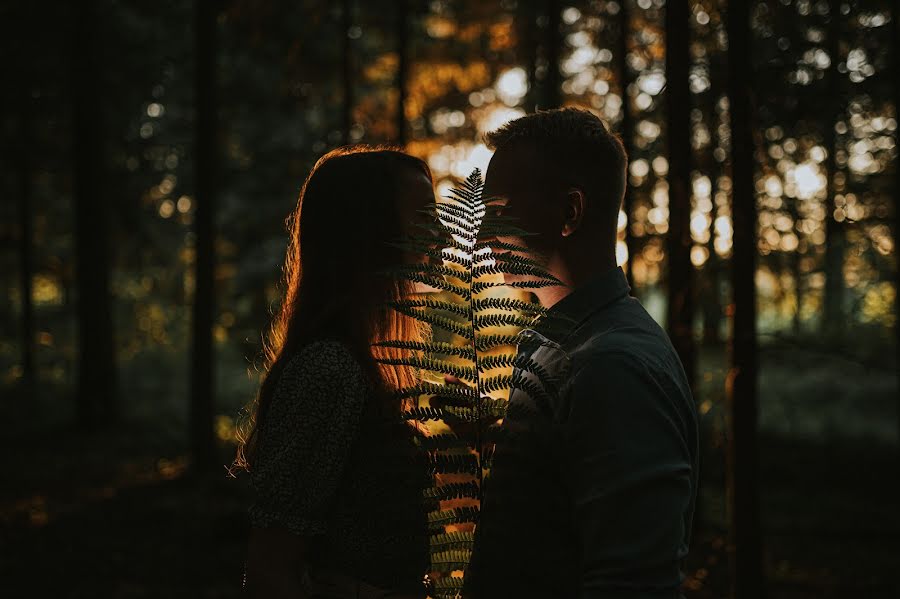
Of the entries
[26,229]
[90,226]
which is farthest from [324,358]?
[26,229]

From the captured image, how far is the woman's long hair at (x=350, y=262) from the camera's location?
2.29m

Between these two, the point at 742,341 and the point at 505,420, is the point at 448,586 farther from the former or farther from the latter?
the point at 742,341

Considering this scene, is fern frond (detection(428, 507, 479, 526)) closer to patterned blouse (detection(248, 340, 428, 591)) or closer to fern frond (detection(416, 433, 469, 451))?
patterned blouse (detection(248, 340, 428, 591))

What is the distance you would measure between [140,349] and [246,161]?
13.0 m

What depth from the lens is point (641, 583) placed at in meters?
1.62

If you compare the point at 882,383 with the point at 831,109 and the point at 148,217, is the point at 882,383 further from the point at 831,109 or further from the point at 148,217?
the point at 148,217

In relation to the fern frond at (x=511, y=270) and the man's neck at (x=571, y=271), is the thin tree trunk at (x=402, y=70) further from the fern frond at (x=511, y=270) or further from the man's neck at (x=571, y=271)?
the fern frond at (x=511, y=270)

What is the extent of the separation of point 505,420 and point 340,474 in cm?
53

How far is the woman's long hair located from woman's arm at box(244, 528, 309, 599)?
430mm

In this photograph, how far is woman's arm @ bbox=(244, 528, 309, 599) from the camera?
2010mm

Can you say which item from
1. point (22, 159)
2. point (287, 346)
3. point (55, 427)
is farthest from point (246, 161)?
point (287, 346)

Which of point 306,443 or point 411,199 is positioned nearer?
point 306,443

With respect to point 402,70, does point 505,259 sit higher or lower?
lower

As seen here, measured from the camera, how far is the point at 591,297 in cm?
208
